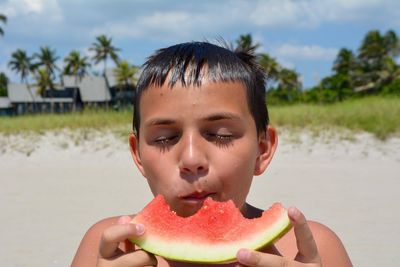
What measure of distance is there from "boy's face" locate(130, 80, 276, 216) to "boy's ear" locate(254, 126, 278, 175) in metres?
0.16

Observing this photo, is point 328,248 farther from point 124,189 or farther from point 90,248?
point 124,189

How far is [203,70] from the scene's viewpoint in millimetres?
1641

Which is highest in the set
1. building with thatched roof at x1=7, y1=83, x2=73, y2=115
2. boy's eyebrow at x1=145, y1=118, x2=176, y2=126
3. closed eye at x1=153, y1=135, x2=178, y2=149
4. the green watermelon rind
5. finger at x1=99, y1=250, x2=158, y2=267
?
boy's eyebrow at x1=145, y1=118, x2=176, y2=126

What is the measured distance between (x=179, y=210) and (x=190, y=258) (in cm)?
22

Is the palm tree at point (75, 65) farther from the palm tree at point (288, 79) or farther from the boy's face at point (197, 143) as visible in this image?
the boy's face at point (197, 143)

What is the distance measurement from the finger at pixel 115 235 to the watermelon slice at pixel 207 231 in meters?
0.05

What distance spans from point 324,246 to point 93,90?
174 feet

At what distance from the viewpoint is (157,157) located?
1528mm

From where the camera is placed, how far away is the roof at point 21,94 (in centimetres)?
5350

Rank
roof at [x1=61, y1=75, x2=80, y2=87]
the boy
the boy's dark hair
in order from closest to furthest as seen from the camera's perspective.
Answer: the boy → the boy's dark hair → roof at [x1=61, y1=75, x2=80, y2=87]

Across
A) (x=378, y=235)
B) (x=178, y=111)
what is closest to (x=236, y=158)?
(x=178, y=111)

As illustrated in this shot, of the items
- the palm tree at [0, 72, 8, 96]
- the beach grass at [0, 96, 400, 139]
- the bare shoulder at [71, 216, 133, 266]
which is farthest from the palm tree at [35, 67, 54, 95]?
the bare shoulder at [71, 216, 133, 266]

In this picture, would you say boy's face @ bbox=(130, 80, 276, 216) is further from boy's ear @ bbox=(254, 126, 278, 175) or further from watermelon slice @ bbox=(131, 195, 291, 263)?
boy's ear @ bbox=(254, 126, 278, 175)

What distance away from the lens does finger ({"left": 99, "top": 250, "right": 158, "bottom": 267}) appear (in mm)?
1276
